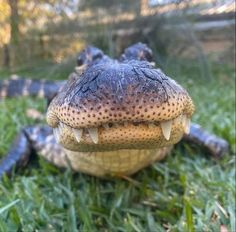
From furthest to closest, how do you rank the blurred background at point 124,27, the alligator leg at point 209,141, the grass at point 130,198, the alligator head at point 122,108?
1. the blurred background at point 124,27
2. the alligator leg at point 209,141
3. the grass at point 130,198
4. the alligator head at point 122,108

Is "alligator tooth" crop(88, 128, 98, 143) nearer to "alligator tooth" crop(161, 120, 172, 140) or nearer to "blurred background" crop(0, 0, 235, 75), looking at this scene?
"alligator tooth" crop(161, 120, 172, 140)

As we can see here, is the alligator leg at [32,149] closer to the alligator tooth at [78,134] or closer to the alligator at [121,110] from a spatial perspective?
the alligator at [121,110]

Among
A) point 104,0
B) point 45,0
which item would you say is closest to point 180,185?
point 104,0

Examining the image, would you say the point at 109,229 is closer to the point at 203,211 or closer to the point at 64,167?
the point at 203,211

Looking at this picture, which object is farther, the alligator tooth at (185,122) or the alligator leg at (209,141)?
the alligator leg at (209,141)

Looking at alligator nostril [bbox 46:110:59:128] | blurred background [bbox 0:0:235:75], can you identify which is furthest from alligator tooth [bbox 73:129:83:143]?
blurred background [bbox 0:0:235:75]

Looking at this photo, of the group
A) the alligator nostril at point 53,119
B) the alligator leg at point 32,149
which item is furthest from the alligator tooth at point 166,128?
the alligator leg at point 32,149
